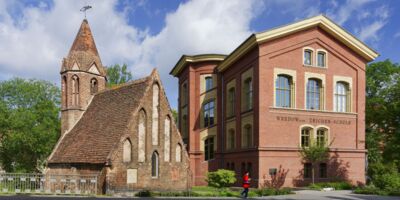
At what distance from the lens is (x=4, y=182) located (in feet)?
72.3

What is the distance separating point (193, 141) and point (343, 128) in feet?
49.2

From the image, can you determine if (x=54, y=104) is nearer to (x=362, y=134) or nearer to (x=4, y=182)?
(x=4, y=182)

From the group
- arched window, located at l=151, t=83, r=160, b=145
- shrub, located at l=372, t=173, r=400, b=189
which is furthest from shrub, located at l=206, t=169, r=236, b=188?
shrub, located at l=372, t=173, r=400, b=189

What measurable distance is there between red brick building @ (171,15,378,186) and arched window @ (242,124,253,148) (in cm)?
7

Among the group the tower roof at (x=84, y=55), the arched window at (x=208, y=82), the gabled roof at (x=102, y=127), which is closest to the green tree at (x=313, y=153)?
the gabled roof at (x=102, y=127)

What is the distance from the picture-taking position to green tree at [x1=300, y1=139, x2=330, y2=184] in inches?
1140

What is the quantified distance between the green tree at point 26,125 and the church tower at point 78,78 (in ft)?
43.0

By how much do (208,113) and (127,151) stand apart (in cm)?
1772

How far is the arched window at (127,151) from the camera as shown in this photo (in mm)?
23906

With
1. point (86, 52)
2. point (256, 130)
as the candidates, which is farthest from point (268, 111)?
point (86, 52)

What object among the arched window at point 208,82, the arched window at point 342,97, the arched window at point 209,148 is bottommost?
the arched window at point 209,148

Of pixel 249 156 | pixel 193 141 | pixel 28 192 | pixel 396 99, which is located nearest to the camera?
pixel 28 192

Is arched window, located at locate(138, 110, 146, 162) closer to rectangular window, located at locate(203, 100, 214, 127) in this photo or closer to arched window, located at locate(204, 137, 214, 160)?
rectangular window, located at locate(203, 100, 214, 127)

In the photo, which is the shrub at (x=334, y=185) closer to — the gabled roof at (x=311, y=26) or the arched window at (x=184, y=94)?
the gabled roof at (x=311, y=26)
